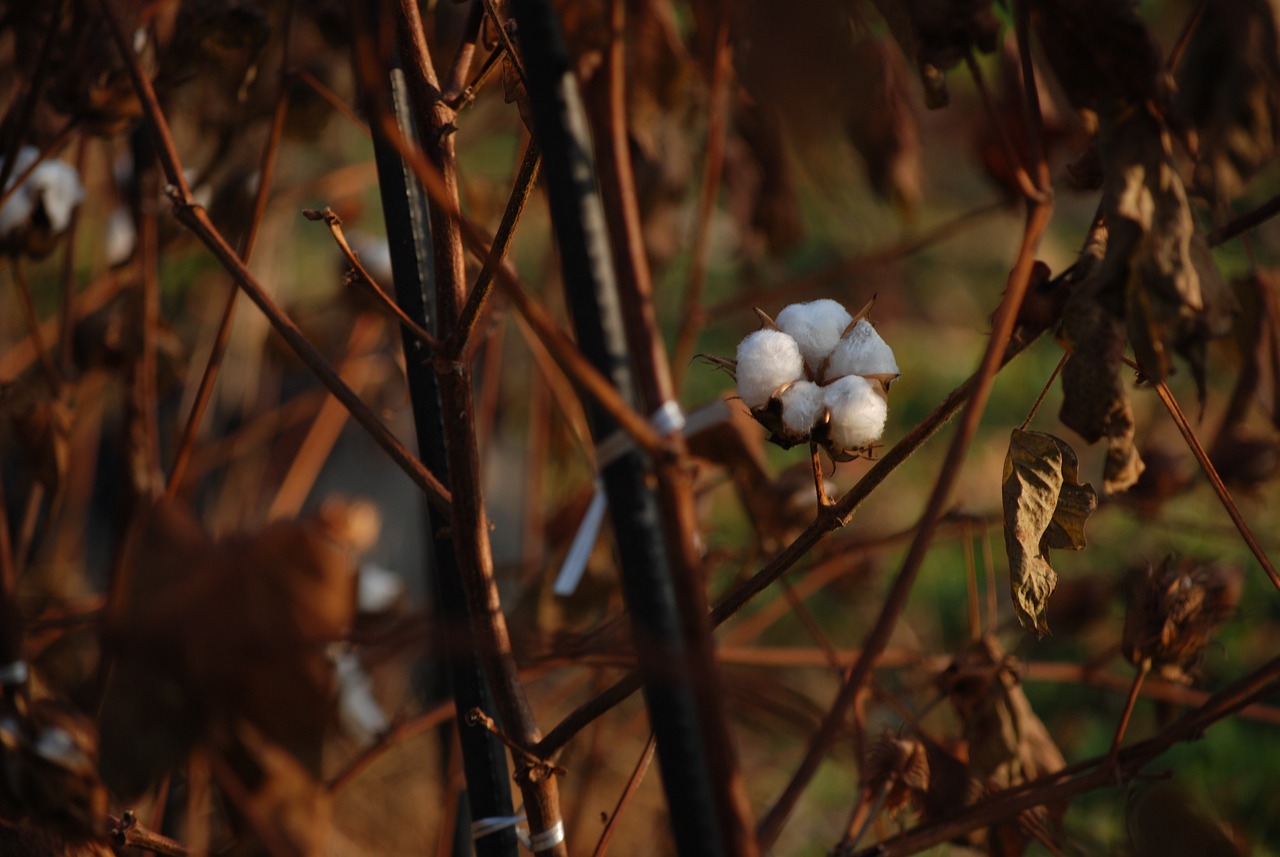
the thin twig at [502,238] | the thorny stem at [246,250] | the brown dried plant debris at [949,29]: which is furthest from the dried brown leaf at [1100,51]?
the thorny stem at [246,250]

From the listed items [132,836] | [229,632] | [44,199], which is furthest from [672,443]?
[44,199]

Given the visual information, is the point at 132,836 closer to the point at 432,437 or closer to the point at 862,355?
the point at 432,437

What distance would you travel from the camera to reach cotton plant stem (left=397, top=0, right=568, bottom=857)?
55cm

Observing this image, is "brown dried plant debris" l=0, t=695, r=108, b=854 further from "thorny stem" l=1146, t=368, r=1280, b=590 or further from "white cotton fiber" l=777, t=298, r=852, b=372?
"thorny stem" l=1146, t=368, r=1280, b=590

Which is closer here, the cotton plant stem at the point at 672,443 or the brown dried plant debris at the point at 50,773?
the cotton plant stem at the point at 672,443

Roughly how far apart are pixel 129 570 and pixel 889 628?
0.90ft

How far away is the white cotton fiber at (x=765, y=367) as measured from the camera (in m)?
0.57

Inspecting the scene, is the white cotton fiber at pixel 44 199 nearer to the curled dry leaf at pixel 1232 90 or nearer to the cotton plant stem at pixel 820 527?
the cotton plant stem at pixel 820 527

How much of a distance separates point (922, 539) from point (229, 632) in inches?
9.9

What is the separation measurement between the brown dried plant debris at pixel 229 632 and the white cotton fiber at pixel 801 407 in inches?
10.5

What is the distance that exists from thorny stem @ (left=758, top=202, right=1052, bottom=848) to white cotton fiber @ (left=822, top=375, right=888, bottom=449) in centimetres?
12

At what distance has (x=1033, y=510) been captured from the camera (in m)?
0.53

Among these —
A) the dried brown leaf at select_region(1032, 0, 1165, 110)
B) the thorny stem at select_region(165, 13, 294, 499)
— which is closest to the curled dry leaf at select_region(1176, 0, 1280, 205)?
the dried brown leaf at select_region(1032, 0, 1165, 110)

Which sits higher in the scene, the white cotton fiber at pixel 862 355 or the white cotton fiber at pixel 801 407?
the white cotton fiber at pixel 862 355
